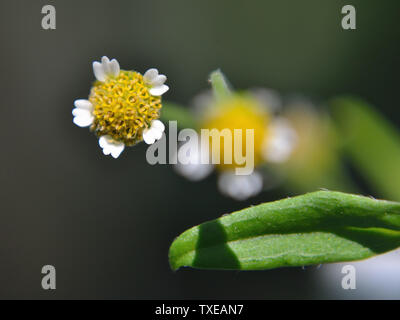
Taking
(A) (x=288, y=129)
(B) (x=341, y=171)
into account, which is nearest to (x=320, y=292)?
(B) (x=341, y=171)

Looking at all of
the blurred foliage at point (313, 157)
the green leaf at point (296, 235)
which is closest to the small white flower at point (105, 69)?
the green leaf at point (296, 235)

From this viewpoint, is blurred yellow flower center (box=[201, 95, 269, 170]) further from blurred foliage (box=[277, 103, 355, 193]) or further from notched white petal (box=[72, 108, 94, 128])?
notched white petal (box=[72, 108, 94, 128])

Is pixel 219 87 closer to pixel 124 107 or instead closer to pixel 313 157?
pixel 124 107

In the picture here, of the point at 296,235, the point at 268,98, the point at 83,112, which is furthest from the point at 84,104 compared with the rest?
the point at 268,98

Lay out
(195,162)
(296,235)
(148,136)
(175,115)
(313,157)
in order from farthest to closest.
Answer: (313,157) < (195,162) < (175,115) < (148,136) < (296,235)

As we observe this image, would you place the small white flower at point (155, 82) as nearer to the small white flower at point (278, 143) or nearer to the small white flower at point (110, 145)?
the small white flower at point (110, 145)

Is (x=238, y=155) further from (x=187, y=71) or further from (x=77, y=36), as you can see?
(x=77, y=36)
